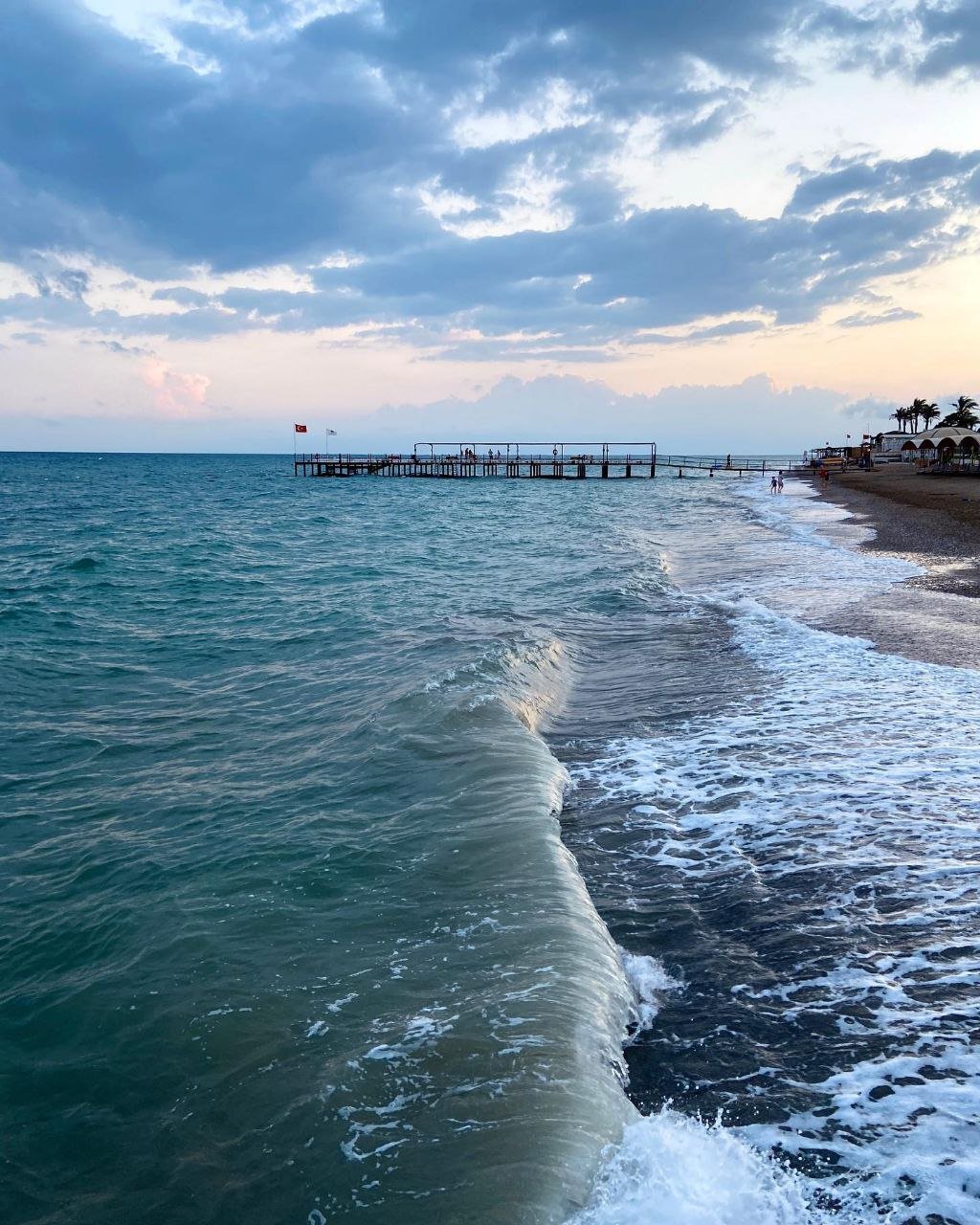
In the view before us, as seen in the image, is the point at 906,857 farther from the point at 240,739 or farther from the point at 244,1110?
the point at 240,739

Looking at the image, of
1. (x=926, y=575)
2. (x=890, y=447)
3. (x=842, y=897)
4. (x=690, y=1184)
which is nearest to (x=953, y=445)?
(x=890, y=447)

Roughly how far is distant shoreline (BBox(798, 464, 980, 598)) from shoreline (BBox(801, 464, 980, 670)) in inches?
0.8

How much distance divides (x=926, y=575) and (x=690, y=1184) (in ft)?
61.6

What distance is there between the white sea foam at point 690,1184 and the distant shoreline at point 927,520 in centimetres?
1552

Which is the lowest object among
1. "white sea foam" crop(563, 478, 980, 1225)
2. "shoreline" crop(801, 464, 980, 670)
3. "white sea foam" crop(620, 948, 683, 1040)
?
"white sea foam" crop(620, 948, 683, 1040)

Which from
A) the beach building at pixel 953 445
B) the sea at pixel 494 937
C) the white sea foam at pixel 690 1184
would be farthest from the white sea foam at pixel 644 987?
the beach building at pixel 953 445

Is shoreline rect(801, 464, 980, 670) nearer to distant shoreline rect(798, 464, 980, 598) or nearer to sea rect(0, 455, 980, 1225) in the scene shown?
distant shoreline rect(798, 464, 980, 598)

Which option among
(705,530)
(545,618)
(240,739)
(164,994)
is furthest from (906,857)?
(705,530)

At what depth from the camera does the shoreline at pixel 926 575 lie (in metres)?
12.4

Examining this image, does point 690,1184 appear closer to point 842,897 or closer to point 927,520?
point 842,897

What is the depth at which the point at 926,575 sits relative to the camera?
18953mm

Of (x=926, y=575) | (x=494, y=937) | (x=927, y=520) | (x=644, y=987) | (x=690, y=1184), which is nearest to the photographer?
(x=690, y=1184)

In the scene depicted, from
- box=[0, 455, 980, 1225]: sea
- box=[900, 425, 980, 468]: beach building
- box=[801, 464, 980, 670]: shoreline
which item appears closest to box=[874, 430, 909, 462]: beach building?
box=[900, 425, 980, 468]: beach building

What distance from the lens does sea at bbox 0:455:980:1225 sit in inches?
138
